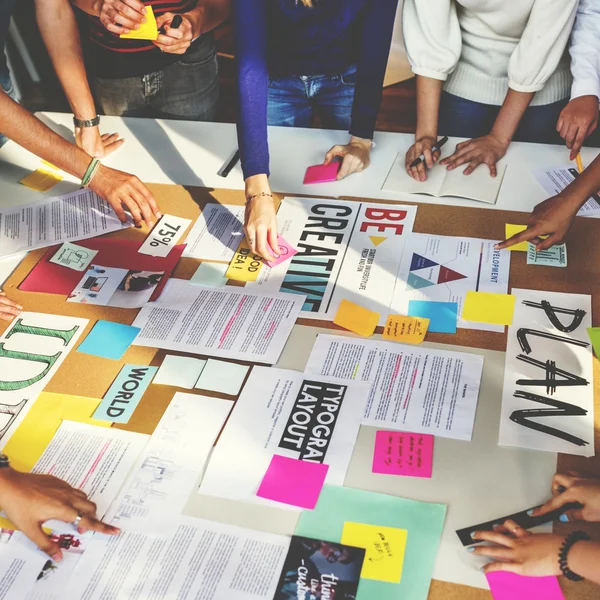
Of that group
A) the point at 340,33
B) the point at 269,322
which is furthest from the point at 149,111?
the point at 269,322

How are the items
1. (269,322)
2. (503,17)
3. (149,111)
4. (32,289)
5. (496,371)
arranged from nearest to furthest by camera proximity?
(496,371), (269,322), (32,289), (503,17), (149,111)

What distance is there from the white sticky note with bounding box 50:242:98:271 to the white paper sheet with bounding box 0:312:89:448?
0.15m

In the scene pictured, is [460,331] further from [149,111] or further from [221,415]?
[149,111]

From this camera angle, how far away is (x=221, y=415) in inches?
42.3

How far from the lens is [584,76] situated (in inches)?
60.4

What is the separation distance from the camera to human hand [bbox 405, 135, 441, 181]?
1.55m

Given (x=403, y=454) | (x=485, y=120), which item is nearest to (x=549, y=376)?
(x=403, y=454)

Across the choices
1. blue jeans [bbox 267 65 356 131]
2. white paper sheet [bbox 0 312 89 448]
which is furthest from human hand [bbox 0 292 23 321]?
blue jeans [bbox 267 65 356 131]

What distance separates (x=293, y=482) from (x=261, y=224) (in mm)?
568

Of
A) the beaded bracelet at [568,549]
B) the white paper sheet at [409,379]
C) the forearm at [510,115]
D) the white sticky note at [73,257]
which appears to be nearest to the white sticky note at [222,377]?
the white paper sheet at [409,379]

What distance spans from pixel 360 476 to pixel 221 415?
24 centimetres

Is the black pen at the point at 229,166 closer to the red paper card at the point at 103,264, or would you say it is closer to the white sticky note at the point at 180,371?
the red paper card at the point at 103,264

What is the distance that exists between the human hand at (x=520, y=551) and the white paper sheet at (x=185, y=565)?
26 centimetres

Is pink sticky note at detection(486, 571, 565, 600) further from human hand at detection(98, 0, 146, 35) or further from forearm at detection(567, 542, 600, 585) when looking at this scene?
human hand at detection(98, 0, 146, 35)
